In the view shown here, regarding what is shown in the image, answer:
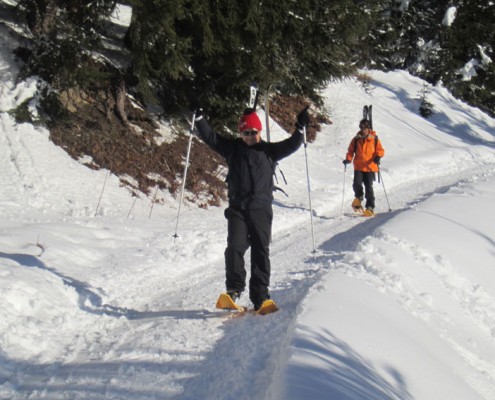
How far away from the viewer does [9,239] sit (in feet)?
24.4

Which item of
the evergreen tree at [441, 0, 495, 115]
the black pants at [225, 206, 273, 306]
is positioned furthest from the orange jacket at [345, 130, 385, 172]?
the evergreen tree at [441, 0, 495, 115]

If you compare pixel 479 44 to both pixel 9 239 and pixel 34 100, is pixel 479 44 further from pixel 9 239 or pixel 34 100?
pixel 9 239

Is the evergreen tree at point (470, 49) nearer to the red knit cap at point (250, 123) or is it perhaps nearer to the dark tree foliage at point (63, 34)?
the dark tree foliage at point (63, 34)

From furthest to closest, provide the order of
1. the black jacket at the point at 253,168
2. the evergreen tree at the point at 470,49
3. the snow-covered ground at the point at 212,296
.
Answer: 1. the evergreen tree at the point at 470,49
2. the black jacket at the point at 253,168
3. the snow-covered ground at the point at 212,296

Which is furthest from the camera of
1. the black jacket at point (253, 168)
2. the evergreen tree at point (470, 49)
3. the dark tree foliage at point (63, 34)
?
the evergreen tree at point (470, 49)

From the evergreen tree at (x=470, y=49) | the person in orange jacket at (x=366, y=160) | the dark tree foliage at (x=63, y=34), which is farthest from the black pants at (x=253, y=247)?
the evergreen tree at (x=470, y=49)

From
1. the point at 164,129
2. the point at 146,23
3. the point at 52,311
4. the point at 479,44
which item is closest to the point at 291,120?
the point at 164,129

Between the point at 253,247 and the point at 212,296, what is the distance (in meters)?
1.05

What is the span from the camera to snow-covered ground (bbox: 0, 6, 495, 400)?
4.30 m

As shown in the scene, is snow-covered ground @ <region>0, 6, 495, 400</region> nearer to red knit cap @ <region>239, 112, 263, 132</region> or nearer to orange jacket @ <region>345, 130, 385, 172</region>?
orange jacket @ <region>345, 130, 385, 172</region>

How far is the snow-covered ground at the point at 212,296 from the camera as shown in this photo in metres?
4.30

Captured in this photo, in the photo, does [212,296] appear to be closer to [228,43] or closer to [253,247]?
[253,247]

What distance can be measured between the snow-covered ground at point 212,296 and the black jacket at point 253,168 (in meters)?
1.14

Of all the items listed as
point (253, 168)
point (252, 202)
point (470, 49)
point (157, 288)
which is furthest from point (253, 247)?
point (470, 49)
